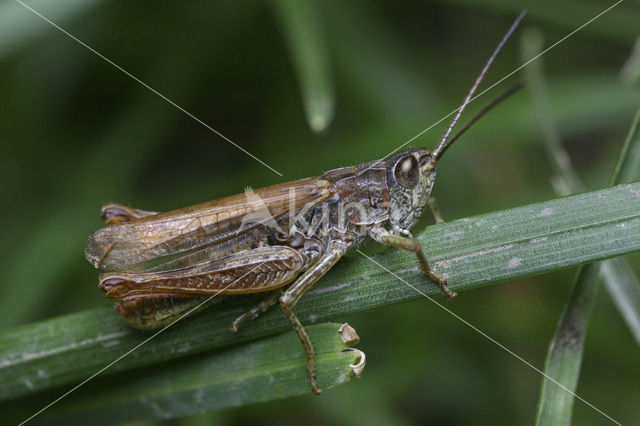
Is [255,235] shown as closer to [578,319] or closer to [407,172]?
[407,172]

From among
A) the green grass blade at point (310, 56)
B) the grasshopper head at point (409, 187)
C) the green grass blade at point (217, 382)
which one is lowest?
the green grass blade at point (217, 382)

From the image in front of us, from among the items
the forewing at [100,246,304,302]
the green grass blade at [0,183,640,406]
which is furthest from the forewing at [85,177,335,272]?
the green grass blade at [0,183,640,406]

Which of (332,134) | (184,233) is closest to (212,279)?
(184,233)

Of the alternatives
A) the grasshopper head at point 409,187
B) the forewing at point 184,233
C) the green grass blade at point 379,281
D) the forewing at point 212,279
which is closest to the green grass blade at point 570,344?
the green grass blade at point 379,281

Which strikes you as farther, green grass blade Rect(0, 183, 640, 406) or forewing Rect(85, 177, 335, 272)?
forewing Rect(85, 177, 335, 272)

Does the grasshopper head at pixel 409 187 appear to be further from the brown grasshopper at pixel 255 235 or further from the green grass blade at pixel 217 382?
the green grass blade at pixel 217 382

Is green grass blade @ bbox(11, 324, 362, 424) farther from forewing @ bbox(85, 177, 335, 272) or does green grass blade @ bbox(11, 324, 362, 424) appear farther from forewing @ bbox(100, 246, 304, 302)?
forewing @ bbox(85, 177, 335, 272)

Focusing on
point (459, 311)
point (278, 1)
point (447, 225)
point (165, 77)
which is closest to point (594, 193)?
point (447, 225)
